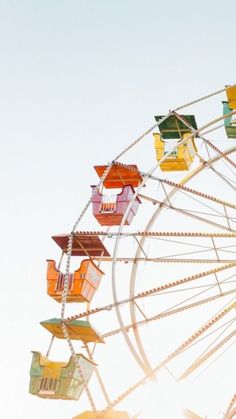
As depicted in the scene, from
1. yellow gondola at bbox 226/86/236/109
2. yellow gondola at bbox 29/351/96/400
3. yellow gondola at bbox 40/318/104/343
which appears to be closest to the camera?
yellow gondola at bbox 29/351/96/400

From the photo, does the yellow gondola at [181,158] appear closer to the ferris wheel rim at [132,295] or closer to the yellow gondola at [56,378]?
the ferris wheel rim at [132,295]

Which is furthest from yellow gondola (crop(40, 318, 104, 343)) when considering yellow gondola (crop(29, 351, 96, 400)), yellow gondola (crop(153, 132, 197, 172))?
yellow gondola (crop(153, 132, 197, 172))

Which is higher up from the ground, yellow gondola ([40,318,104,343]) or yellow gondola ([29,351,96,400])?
yellow gondola ([40,318,104,343])

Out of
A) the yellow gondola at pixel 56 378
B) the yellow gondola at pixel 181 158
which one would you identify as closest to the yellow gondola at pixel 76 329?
the yellow gondola at pixel 56 378

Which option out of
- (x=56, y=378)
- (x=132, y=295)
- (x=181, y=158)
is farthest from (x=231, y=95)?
(x=56, y=378)

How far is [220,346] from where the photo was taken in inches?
479

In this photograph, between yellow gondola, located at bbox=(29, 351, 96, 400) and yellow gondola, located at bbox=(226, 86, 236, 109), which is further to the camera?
yellow gondola, located at bbox=(226, 86, 236, 109)

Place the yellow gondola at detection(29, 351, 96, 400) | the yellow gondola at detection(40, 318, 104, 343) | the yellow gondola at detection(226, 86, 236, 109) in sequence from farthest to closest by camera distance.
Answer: the yellow gondola at detection(226, 86, 236, 109) → the yellow gondola at detection(40, 318, 104, 343) → the yellow gondola at detection(29, 351, 96, 400)

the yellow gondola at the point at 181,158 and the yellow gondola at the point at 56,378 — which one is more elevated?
the yellow gondola at the point at 181,158

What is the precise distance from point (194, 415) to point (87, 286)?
306cm

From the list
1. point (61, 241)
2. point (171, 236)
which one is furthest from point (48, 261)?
point (171, 236)

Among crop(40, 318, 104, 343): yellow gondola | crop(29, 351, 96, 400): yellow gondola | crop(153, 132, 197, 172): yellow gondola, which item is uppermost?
crop(153, 132, 197, 172): yellow gondola

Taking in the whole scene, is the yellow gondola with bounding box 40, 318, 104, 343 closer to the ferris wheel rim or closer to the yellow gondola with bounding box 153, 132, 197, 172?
the ferris wheel rim

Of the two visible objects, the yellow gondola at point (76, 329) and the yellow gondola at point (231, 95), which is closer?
the yellow gondola at point (76, 329)
